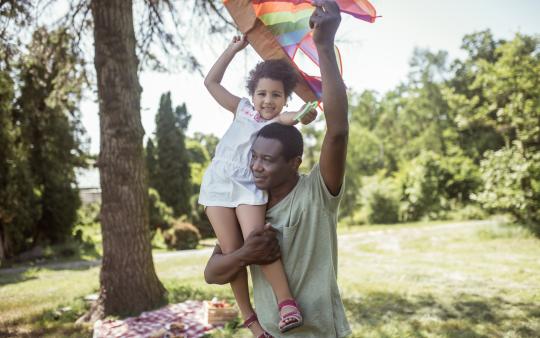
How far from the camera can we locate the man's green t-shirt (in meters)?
1.67

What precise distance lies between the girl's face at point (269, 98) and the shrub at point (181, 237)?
52.7 ft

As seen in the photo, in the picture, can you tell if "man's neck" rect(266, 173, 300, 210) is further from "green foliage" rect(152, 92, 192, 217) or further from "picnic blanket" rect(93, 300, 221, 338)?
"green foliage" rect(152, 92, 192, 217)

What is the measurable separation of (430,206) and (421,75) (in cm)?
1917

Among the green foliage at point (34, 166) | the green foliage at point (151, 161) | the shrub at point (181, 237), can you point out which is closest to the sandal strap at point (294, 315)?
the green foliage at point (34, 166)

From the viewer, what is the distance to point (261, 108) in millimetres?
2061

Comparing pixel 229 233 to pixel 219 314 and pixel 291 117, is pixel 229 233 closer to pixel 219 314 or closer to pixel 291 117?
pixel 291 117

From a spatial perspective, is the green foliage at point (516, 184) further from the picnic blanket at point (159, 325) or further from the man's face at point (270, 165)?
the man's face at point (270, 165)

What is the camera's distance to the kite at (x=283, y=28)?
6.59 ft

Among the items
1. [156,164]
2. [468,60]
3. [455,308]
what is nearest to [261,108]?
[455,308]

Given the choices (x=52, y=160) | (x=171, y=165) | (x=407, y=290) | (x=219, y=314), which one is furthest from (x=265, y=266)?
(x=171, y=165)

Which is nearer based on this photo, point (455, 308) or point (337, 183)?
point (337, 183)

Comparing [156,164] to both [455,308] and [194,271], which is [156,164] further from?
[455,308]

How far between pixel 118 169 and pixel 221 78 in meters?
4.28

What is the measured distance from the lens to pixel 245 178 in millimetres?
1910
